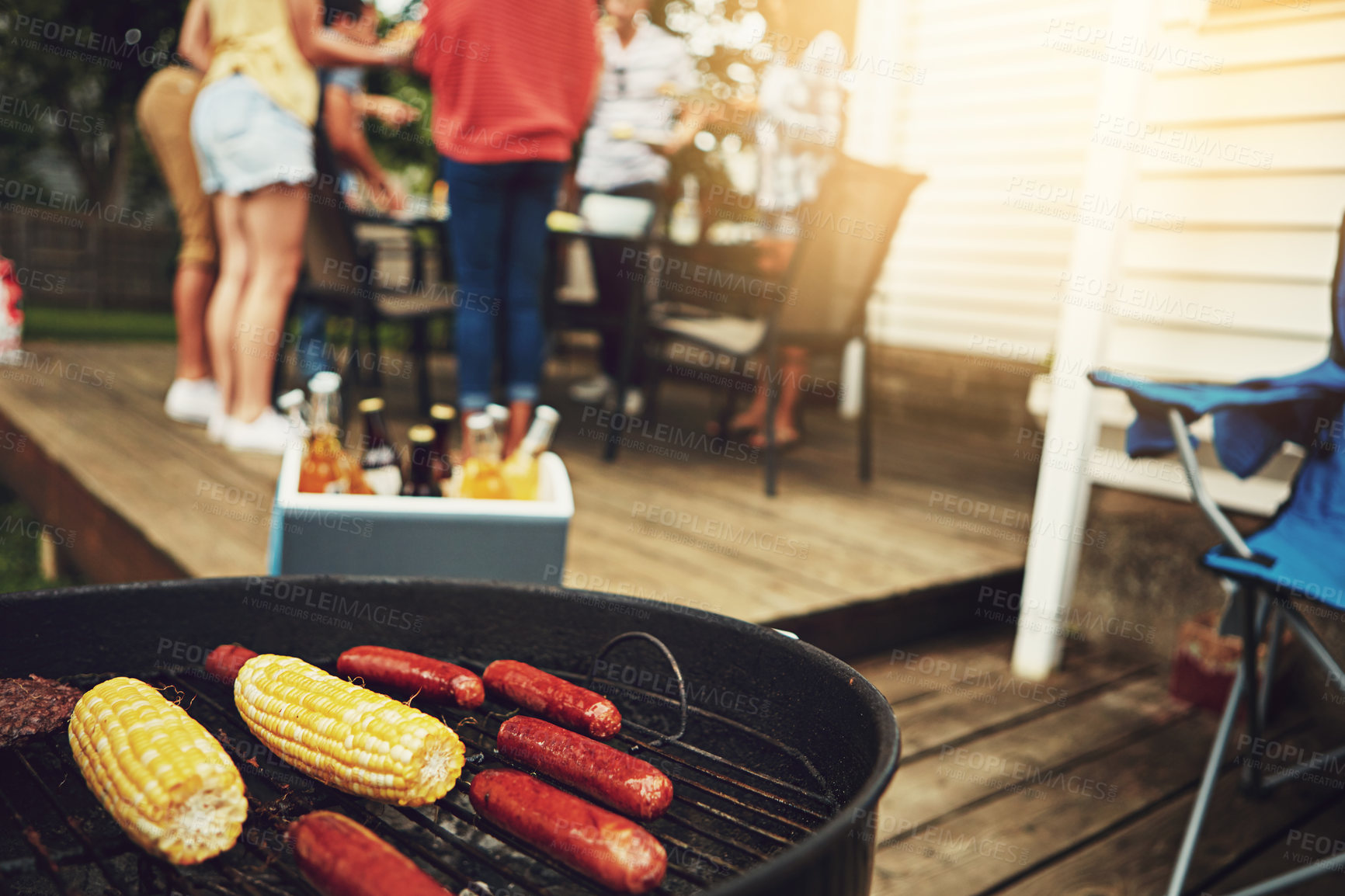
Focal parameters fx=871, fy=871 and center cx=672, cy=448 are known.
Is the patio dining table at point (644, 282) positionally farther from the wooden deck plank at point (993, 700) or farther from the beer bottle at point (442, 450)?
the wooden deck plank at point (993, 700)

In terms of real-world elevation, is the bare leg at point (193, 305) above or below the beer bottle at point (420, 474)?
above

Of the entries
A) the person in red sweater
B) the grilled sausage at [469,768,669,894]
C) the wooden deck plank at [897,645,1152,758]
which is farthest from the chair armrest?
the person in red sweater

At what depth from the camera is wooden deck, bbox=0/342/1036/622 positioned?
7.64 ft

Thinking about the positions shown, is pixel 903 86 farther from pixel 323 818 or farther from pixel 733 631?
pixel 323 818

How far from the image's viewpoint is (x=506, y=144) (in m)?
2.64

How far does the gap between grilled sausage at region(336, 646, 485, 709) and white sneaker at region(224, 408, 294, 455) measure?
2.57m

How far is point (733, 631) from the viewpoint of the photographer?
1.01m

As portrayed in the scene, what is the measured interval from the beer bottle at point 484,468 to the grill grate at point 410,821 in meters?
0.80

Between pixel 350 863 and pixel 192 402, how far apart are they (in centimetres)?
368

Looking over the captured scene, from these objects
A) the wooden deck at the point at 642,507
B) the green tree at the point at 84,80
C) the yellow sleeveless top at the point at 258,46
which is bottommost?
the wooden deck at the point at 642,507

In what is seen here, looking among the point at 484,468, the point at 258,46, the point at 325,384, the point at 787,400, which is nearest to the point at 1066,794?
the point at 484,468

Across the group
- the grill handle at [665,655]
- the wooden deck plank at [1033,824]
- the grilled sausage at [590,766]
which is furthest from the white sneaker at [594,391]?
the grilled sausage at [590,766]

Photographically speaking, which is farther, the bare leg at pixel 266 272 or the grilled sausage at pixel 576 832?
the bare leg at pixel 266 272

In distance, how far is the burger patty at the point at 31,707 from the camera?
0.84 metres
